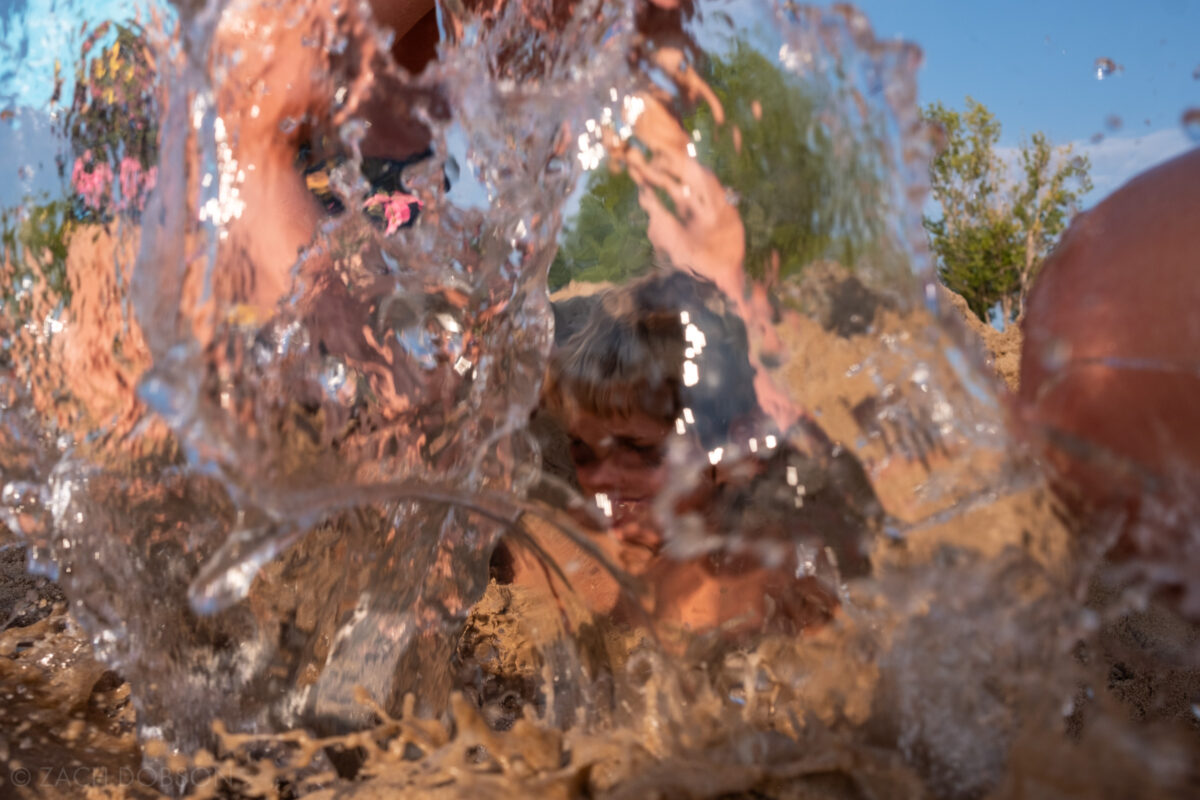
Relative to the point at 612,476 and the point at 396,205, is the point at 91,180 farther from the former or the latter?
the point at 612,476

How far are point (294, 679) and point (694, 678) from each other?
2.35 ft

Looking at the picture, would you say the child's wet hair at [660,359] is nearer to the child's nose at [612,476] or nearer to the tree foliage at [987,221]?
the child's nose at [612,476]

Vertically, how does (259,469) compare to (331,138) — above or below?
below

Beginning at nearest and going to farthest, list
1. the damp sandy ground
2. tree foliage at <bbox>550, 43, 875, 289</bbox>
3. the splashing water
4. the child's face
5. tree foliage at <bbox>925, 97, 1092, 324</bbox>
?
the damp sandy ground < the splashing water < tree foliage at <bbox>550, 43, 875, 289</bbox> < the child's face < tree foliage at <bbox>925, 97, 1092, 324</bbox>

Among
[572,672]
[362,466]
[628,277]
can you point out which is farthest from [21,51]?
[572,672]

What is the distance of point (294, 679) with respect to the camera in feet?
4.47

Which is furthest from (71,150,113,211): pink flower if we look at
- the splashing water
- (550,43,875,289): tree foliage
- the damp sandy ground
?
(550,43,875,289): tree foliage

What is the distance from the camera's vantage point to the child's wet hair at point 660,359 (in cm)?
139

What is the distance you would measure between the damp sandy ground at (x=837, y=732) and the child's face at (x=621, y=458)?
0.37 m

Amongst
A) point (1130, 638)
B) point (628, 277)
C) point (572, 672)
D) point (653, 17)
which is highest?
point (653, 17)

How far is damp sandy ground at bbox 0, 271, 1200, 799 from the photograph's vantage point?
0.75 meters

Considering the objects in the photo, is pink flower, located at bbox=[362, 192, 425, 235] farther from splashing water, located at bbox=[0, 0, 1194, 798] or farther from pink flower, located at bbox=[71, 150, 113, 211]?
pink flower, located at bbox=[71, 150, 113, 211]

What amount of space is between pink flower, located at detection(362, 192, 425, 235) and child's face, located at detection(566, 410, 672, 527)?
20.9 inches

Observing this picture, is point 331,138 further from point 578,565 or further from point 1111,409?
point 1111,409
